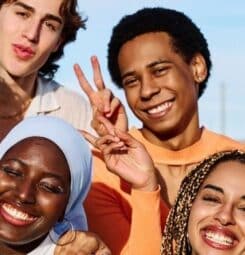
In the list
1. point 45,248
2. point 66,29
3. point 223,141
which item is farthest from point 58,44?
point 45,248

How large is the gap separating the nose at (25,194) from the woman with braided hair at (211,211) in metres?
0.76

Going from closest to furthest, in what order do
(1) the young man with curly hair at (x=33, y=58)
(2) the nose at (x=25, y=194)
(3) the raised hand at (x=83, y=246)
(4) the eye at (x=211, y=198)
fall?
(2) the nose at (x=25, y=194)
(3) the raised hand at (x=83, y=246)
(4) the eye at (x=211, y=198)
(1) the young man with curly hair at (x=33, y=58)

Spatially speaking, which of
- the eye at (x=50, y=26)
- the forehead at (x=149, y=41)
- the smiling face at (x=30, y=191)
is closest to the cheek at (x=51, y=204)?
the smiling face at (x=30, y=191)

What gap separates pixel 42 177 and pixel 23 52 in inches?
51.2

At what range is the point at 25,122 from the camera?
4.82 metres

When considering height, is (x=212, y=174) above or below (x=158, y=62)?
below

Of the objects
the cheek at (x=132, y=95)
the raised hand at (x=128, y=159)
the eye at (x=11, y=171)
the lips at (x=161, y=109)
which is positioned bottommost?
the eye at (x=11, y=171)

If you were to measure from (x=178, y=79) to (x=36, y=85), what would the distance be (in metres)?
0.94

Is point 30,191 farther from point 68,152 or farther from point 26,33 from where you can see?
point 26,33

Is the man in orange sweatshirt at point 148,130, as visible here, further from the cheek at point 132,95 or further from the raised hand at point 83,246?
the raised hand at point 83,246

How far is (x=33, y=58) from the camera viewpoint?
576 centimetres

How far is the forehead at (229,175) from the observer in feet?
15.9

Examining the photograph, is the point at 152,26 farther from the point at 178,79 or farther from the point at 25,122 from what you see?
the point at 25,122

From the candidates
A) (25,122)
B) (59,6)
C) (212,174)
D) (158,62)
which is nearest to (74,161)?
(25,122)
